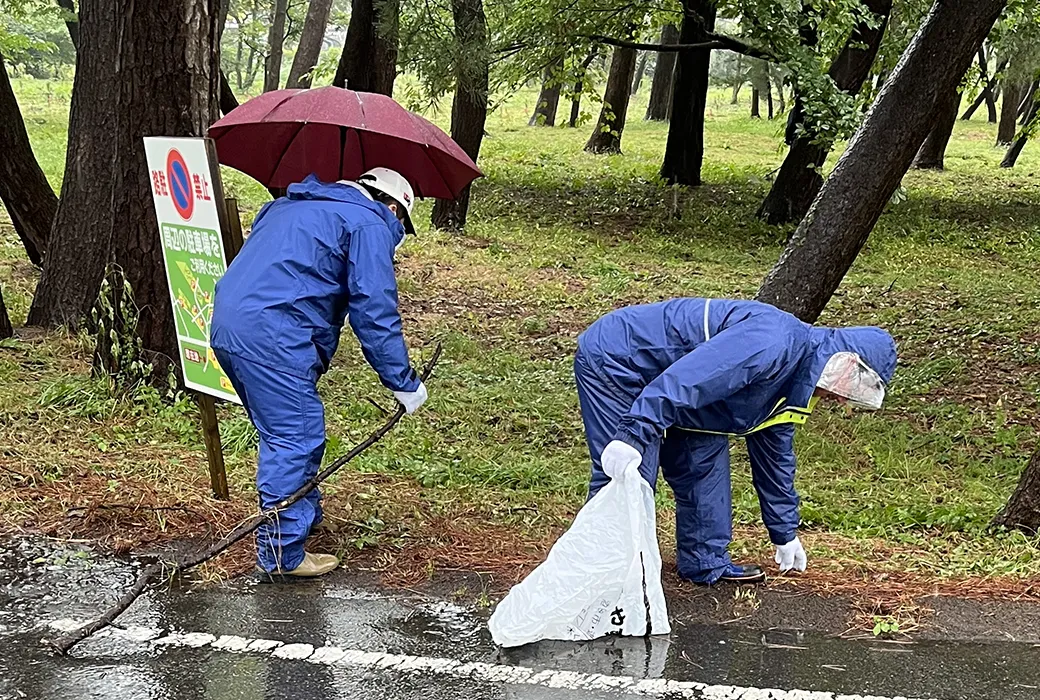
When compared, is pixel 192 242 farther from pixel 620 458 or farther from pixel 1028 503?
pixel 1028 503

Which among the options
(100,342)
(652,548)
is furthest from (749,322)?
(100,342)

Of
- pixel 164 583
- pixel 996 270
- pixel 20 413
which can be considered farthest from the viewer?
pixel 996 270

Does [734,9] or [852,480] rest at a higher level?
[734,9]

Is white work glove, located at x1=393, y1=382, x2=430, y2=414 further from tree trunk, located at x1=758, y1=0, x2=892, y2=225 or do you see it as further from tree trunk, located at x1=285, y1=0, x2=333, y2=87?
tree trunk, located at x1=285, y1=0, x2=333, y2=87

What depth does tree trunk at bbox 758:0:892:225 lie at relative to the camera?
42.6 ft

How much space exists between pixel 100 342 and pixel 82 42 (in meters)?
2.99

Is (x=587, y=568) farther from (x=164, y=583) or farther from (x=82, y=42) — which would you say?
(x=82, y=42)

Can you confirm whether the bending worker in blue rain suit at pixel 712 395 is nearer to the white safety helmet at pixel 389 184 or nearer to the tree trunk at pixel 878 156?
the white safety helmet at pixel 389 184

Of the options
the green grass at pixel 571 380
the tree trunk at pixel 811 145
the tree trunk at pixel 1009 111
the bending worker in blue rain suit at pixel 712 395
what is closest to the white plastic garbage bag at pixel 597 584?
the bending worker in blue rain suit at pixel 712 395

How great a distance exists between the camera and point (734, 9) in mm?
13188

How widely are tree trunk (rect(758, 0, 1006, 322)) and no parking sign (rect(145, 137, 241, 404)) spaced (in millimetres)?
4018

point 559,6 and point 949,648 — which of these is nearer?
point 949,648

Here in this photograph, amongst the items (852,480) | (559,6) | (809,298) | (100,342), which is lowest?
(852,480)

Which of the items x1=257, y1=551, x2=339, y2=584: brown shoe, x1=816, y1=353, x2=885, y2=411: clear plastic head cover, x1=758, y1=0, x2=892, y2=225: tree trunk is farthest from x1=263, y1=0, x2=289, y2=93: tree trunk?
x1=816, y1=353, x2=885, y2=411: clear plastic head cover
